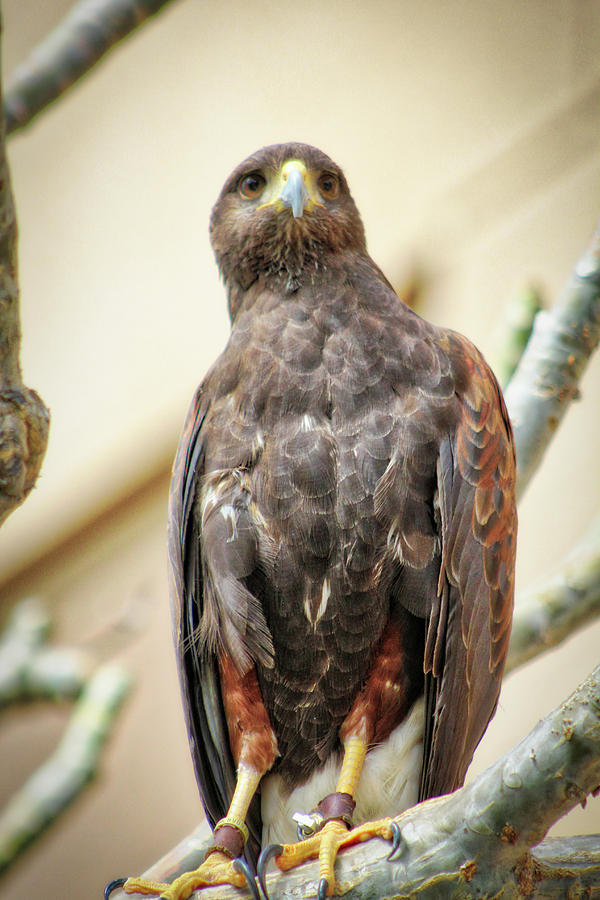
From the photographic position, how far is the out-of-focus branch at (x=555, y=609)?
2.97 m

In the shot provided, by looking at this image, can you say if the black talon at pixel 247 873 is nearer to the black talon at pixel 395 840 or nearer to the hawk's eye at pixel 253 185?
the black talon at pixel 395 840

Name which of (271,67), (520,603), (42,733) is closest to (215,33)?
(271,67)

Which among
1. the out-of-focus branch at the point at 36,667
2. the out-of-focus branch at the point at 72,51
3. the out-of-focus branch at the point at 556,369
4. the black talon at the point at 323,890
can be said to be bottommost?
the black talon at the point at 323,890

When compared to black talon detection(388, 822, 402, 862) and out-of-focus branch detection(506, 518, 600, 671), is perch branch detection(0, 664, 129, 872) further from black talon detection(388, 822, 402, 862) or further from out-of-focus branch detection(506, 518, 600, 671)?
black talon detection(388, 822, 402, 862)

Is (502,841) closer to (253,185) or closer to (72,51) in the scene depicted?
(253,185)

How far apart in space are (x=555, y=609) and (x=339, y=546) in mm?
1108

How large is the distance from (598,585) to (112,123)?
15.8 ft

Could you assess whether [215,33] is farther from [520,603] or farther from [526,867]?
[526,867]

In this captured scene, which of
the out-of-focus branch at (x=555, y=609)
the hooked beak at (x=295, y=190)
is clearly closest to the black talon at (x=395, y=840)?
the out-of-focus branch at (x=555, y=609)

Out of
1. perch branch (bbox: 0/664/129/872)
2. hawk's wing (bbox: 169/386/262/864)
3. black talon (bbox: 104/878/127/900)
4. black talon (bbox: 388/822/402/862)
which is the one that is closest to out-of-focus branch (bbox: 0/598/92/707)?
perch branch (bbox: 0/664/129/872)

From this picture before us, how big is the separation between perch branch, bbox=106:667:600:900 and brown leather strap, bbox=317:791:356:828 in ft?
0.71

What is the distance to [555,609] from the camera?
3.01m

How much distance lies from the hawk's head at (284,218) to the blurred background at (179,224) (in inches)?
117

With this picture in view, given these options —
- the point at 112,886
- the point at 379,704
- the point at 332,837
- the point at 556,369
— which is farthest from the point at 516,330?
the point at 112,886
